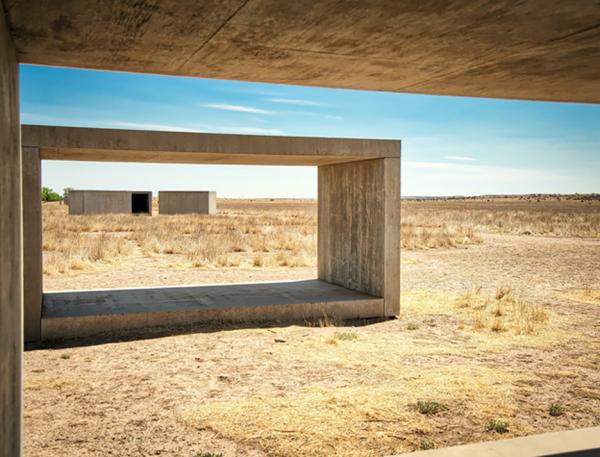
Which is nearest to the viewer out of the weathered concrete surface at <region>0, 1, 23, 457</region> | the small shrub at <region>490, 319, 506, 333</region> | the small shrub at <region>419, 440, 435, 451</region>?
the weathered concrete surface at <region>0, 1, 23, 457</region>

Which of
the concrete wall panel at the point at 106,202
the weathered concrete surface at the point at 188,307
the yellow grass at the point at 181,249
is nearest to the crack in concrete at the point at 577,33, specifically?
the weathered concrete surface at the point at 188,307

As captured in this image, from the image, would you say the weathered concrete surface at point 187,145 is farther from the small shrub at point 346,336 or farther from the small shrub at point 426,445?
the small shrub at point 426,445

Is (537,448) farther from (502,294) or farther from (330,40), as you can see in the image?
(502,294)

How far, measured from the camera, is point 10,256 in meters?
2.80

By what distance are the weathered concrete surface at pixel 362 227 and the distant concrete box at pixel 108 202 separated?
1291 inches

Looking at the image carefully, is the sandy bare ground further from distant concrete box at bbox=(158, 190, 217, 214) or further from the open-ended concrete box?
distant concrete box at bbox=(158, 190, 217, 214)

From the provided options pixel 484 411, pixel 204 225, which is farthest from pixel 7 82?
pixel 204 225

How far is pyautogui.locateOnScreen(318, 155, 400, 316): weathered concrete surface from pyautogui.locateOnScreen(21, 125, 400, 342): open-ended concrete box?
20 millimetres

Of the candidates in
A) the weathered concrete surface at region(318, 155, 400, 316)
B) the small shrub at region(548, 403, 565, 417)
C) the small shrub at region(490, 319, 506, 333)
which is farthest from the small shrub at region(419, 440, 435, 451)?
the weathered concrete surface at region(318, 155, 400, 316)

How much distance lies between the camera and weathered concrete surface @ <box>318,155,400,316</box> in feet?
32.7

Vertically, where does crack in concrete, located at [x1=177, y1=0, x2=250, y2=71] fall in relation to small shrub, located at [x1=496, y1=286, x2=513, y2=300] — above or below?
above

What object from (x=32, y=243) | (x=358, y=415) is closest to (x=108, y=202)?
(x=32, y=243)

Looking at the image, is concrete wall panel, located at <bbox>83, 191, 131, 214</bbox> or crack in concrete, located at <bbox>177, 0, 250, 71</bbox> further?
concrete wall panel, located at <bbox>83, 191, 131, 214</bbox>

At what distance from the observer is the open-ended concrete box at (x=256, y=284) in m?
8.41
